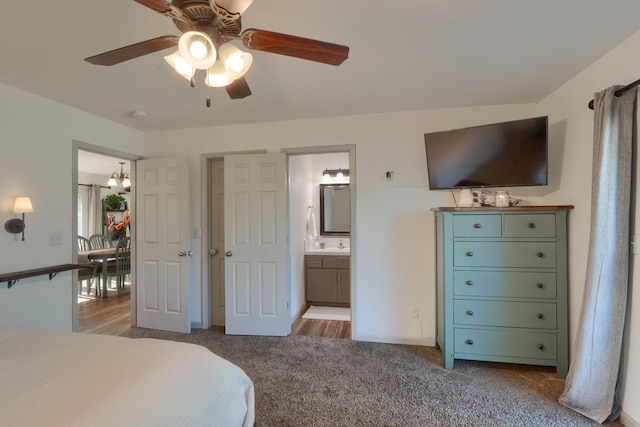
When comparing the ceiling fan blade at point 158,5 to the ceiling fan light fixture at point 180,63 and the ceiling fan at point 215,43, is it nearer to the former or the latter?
the ceiling fan at point 215,43

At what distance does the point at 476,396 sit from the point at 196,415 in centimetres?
194

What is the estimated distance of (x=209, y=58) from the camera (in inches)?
47.9

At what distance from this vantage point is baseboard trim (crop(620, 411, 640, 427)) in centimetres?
176

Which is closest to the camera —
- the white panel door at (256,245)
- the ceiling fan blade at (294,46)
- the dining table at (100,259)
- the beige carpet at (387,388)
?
the ceiling fan blade at (294,46)

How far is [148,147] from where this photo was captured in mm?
3635

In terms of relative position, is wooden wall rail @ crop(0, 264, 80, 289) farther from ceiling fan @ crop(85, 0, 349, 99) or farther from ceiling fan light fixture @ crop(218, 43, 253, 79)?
ceiling fan light fixture @ crop(218, 43, 253, 79)

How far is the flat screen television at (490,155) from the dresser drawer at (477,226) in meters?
0.38

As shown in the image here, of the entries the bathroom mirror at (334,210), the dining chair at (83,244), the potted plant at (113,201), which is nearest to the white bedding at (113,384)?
the bathroom mirror at (334,210)

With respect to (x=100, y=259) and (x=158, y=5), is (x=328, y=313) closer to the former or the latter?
(x=158, y=5)

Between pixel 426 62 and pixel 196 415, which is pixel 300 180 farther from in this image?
pixel 196 415

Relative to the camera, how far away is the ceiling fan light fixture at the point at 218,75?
137cm

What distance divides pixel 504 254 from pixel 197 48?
2.51 meters

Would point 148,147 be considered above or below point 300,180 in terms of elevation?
above

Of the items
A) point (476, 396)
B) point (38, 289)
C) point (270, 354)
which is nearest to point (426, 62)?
point (476, 396)
